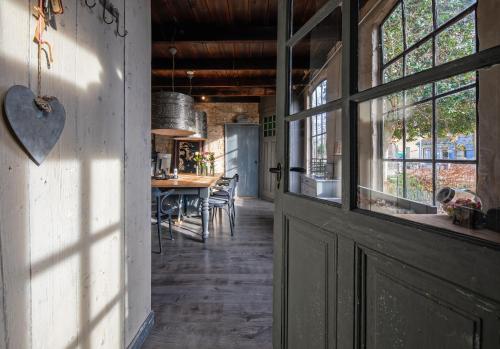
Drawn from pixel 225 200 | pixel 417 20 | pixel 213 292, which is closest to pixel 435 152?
pixel 417 20

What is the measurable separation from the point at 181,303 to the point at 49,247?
5.34 ft

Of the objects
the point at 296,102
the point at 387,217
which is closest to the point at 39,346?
the point at 387,217

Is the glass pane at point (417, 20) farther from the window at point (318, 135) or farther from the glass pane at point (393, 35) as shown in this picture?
the window at point (318, 135)

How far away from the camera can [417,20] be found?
858 millimetres

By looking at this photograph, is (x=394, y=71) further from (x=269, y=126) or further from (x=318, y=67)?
(x=269, y=126)

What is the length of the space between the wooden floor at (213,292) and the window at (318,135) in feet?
4.23

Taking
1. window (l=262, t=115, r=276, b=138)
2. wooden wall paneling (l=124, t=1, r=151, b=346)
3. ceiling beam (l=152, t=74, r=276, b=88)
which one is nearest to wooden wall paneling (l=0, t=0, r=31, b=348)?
wooden wall paneling (l=124, t=1, r=151, b=346)

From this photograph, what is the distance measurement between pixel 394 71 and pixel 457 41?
205mm

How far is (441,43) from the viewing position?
75cm

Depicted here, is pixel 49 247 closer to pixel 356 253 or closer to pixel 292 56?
pixel 356 253

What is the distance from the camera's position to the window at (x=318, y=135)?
127 cm

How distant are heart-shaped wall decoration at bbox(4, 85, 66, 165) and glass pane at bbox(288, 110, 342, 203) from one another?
97 centimetres

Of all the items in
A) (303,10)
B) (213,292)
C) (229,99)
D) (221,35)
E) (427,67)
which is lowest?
(213,292)

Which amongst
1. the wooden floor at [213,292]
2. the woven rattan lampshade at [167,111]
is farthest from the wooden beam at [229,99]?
the wooden floor at [213,292]
